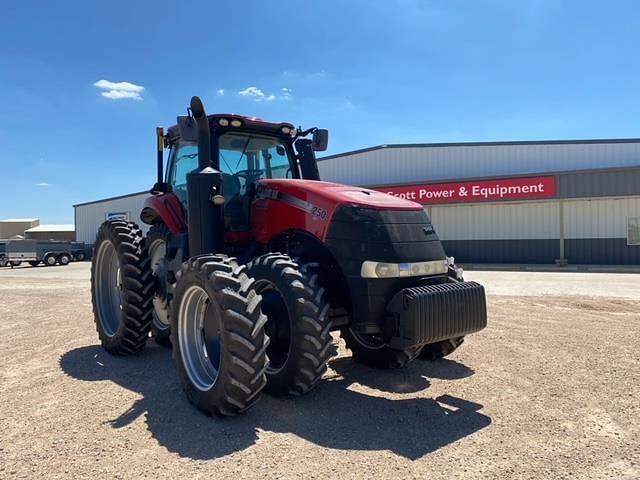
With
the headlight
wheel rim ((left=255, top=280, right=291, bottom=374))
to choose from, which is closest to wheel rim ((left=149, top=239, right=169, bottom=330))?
wheel rim ((left=255, top=280, right=291, bottom=374))

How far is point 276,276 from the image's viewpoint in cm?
420

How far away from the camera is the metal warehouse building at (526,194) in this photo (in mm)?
21531

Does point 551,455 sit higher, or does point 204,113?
point 204,113

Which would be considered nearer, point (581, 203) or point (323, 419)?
point (323, 419)

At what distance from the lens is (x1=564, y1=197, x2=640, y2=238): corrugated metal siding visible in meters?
21.6

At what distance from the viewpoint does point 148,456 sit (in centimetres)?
346

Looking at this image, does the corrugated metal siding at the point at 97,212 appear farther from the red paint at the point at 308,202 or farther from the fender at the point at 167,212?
the red paint at the point at 308,202

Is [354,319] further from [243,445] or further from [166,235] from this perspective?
[166,235]

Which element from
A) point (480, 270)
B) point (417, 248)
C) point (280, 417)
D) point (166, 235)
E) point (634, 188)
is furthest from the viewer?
point (480, 270)

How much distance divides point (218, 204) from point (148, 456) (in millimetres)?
2372

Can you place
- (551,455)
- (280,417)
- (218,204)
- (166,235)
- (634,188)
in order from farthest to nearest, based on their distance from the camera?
(634,188) → (166,235) → (218,204) → (280,417) → (551,455)

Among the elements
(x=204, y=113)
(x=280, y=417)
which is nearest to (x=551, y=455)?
(x=280, y=417)

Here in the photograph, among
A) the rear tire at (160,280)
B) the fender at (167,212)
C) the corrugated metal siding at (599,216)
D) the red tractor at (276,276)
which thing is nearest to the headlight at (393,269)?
the red tractor at (276,276)

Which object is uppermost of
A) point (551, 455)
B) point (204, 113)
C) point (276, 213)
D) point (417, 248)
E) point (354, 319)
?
point (204, 113)
